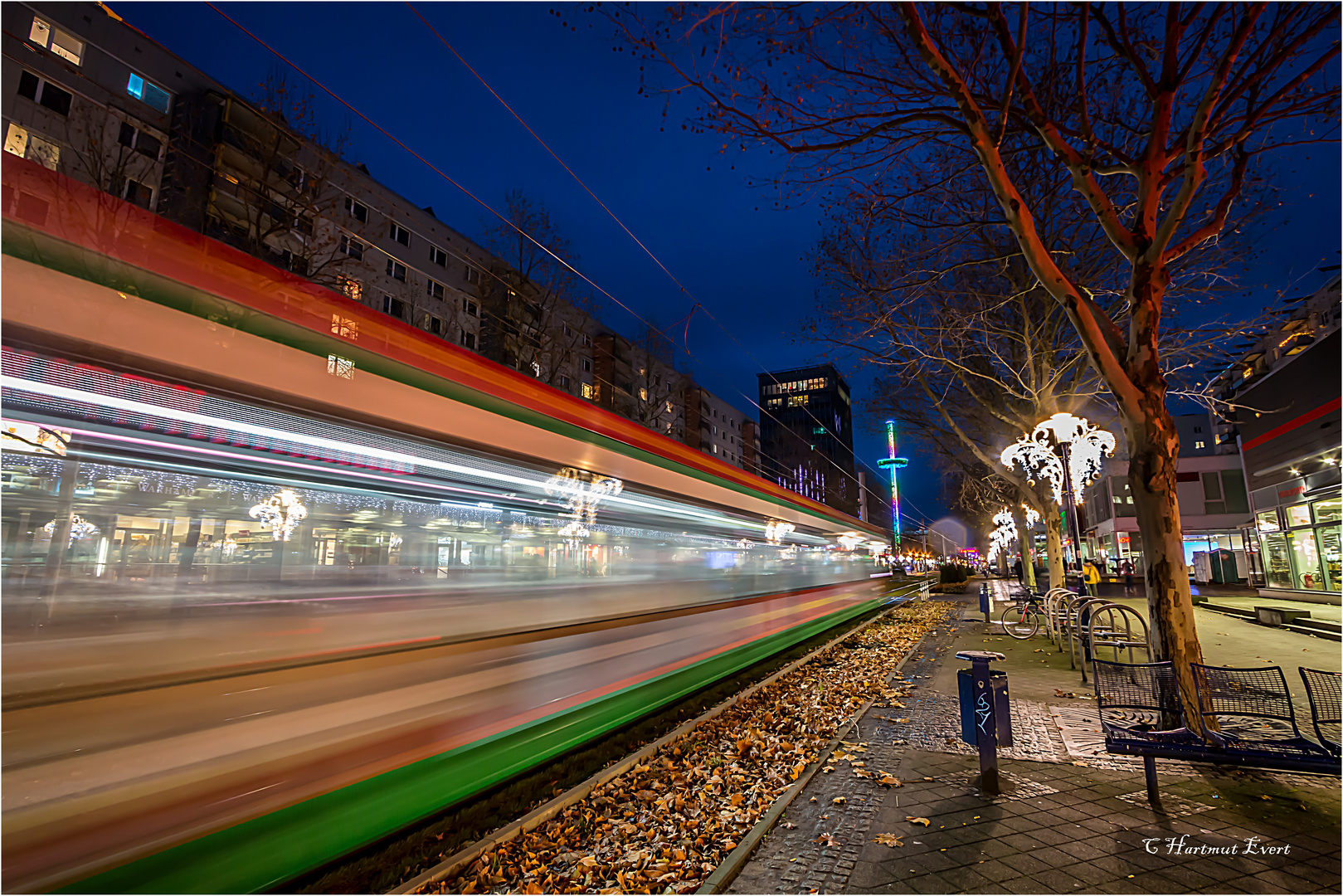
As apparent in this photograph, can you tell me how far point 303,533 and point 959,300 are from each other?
21.1 meters

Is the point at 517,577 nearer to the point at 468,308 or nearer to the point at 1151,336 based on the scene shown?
the point at 468,308

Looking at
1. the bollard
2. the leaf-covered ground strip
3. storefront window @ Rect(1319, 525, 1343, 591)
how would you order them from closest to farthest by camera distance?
the leaf-covered ground strip → the bollard → storefront window @ Rect(1319, 525, 1343, 591)

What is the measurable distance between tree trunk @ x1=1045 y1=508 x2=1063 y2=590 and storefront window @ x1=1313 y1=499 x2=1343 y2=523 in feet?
20.5

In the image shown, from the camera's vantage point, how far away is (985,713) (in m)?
5.11

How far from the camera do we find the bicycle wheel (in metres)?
15.0

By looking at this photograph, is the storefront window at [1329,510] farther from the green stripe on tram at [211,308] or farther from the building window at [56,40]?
the building window at [56,40]

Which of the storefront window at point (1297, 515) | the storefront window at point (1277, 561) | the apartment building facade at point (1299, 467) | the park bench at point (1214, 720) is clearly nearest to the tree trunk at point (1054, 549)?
the apartment building facade at point (1299, 467)

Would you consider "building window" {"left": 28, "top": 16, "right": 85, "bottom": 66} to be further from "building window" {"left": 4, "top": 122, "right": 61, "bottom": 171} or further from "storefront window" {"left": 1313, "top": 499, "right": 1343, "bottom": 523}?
"storefront window" {"left": 1313, "top": 499, "right": 1343, "bottom": 523}

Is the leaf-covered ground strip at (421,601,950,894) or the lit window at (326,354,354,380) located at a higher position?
the lit window at (326,354,354,380)

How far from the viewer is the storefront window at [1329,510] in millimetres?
16141

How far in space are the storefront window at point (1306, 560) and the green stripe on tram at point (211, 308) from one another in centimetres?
2379

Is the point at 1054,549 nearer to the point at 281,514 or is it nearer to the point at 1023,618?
the point at 1023,618

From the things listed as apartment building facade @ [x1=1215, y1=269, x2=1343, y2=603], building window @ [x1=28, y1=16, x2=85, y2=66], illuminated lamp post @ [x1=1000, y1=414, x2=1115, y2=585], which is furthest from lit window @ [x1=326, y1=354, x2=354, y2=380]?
apartment building facade @ [x1=1215, y1=269, x2=1343, y2=603]

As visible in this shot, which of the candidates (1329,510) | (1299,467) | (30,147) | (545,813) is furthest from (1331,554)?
(30,147)
